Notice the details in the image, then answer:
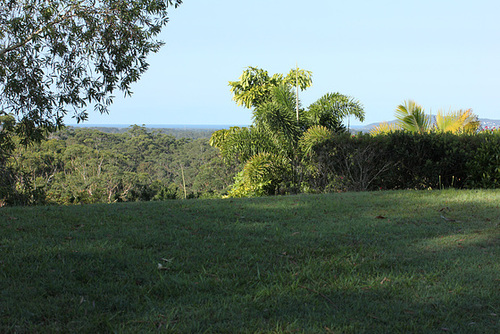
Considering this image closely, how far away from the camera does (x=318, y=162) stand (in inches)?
432

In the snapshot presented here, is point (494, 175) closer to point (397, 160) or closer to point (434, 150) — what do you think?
point (434, 150)

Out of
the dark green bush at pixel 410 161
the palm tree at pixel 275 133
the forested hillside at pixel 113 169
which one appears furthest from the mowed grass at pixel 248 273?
the forested hillside at pixel 113 169

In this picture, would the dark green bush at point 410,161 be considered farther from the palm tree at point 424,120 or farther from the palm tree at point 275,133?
the palm tree at point 424,120

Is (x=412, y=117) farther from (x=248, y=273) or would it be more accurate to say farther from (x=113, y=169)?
(x=113, y=169)

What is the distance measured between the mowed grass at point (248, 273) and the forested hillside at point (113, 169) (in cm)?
631

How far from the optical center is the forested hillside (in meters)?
13.5

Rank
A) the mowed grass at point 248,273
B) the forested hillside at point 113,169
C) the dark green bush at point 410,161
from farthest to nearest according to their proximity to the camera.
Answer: the forested hillside at point 113,169
the dark green bush at point 410,161
the mowed grass at point 248,273

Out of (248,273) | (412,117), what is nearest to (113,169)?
(412,117)

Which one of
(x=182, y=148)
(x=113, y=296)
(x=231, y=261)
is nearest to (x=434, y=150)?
(x=231, y=261)

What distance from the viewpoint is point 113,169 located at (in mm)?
36250

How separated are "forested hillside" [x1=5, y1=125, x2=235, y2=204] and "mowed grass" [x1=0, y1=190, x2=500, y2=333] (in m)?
6.31

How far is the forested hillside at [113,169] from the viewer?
1347 cm

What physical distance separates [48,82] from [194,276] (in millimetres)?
7232

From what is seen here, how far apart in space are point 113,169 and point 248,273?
114 ft
